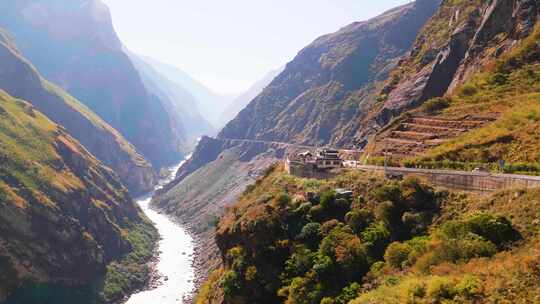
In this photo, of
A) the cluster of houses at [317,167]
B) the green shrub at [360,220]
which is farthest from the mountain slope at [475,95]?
the green shrub at [360,220]

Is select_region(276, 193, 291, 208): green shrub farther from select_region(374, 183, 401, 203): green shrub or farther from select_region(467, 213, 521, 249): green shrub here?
select_region(467, 213, 521, 249): green shrub

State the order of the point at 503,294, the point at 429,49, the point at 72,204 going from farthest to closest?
the point at 72,204
the point at 429,49
the point at 503,294

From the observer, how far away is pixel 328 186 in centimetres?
5331

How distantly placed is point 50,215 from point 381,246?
5064 inches

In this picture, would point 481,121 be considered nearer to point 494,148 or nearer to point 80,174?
point 494,148

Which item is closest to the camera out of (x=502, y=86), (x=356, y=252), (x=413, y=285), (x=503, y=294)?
(x=503, y=294)

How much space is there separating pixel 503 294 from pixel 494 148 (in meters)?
29.7

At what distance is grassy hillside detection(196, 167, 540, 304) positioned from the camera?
2655cm

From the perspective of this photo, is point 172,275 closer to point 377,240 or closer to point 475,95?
point 475,95

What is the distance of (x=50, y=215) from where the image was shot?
137250 mm

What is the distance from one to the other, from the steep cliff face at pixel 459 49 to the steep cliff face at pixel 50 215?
104 m

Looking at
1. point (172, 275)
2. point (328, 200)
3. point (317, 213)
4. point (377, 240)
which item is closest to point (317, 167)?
point (328, 200)

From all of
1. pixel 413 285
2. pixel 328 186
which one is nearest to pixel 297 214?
pixel 328 186

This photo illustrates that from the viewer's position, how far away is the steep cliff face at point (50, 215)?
11938 cm
